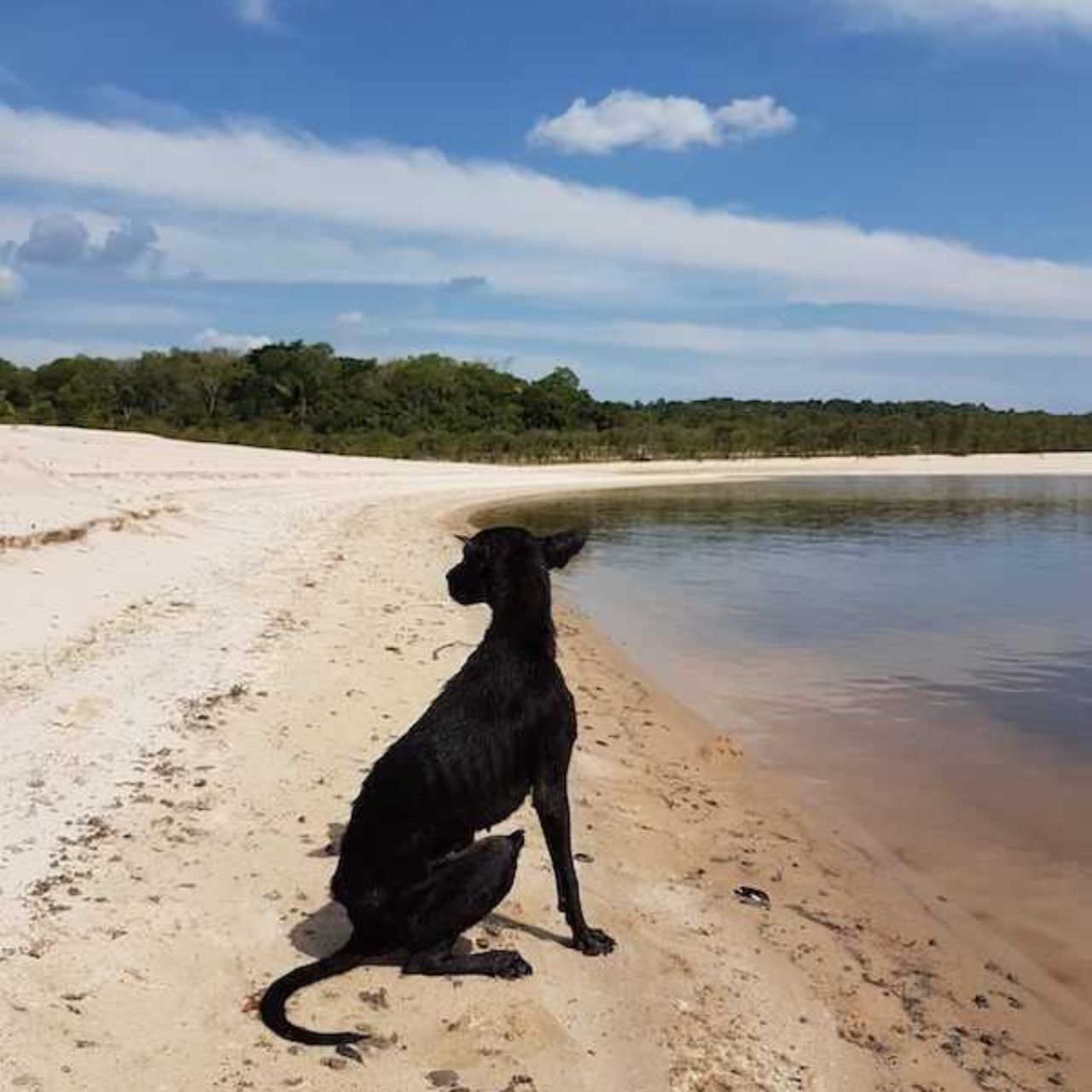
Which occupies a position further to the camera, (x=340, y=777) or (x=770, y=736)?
(x=770, y=736)

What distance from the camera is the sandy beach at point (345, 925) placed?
4066mm

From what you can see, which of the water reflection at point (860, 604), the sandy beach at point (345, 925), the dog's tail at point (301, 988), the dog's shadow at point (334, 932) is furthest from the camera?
the water reflection at point (860, 604)

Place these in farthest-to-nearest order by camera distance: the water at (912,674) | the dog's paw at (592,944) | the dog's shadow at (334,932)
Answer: the water at (912,674) < the dog's paw at (592,944) < the dog's shadow at (334,932)

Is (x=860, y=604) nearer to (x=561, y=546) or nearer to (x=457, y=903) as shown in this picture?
(x=561, y=546)

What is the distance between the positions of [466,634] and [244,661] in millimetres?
3666

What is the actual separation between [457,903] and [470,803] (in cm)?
40

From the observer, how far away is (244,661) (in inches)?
394

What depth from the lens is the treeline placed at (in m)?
76.0

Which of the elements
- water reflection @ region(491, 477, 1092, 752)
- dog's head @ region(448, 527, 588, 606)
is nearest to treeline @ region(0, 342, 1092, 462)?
water reflection @ region(491, 477, 1092, 752)

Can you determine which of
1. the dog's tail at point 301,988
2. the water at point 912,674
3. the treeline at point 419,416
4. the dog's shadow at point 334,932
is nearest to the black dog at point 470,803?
the dog's tail at point 301,988

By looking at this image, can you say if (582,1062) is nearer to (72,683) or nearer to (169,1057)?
(169,1057)

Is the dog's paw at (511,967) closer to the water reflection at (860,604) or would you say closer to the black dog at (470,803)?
the black dog at (470,803)

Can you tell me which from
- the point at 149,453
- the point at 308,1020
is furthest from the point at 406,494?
the point at 308,1020

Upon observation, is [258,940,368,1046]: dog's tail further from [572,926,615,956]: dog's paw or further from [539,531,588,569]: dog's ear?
[539,531,588,569]: dog's ear
